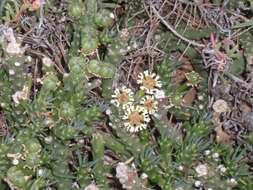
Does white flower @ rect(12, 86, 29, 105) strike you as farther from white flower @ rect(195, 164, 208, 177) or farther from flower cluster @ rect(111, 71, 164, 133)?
white flower @ rect(195, 164, 208, 177)

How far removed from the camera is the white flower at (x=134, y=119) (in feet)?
6.57

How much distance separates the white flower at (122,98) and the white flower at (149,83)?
6 cm

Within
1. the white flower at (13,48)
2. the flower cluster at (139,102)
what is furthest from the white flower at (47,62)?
the flower cluster at (139,102)

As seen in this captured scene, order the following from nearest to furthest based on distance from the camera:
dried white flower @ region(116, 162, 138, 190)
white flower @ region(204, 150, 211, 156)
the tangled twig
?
1. dried white flower @ region(116, 162, 138, 190)
2. white flower @ region(204, 150, 211, 156)
3. the tangled twig

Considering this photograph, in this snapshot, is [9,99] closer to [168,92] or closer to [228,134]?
[168,92]

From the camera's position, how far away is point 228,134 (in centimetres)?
209

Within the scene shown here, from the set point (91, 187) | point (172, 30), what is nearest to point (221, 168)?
point (91, 187)

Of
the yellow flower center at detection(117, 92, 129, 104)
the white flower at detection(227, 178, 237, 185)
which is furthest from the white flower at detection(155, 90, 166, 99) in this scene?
the white flower at detection(227, 178, 237, 185)

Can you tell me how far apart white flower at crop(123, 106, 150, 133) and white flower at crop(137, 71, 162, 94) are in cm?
8

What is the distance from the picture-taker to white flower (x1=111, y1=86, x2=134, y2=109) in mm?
2020

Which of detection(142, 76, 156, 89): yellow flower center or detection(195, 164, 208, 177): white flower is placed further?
detection(142, 76, 156, 89): yellow flower center

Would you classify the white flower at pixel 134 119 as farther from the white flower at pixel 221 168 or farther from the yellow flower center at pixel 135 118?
the white flower at pixel 221 168

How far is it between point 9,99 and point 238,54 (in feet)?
2.84

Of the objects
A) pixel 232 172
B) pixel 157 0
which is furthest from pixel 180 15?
pixel 232 172
